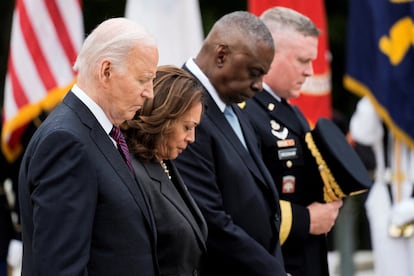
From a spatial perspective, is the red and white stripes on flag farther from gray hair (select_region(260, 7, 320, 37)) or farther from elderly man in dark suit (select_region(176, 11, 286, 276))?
elderly man in dark suit (select_region(176, 11, 286, 276))

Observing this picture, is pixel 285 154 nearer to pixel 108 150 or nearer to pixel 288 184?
pixel 288 184

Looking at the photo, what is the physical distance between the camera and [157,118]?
4.00 metres

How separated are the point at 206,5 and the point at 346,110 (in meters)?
1.89

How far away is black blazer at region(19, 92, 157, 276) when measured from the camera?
3449mm

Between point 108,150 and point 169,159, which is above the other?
point 108,150

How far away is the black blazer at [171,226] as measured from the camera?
153 inches

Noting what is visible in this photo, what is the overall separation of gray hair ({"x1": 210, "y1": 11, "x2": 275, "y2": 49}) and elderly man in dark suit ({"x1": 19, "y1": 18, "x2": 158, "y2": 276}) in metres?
0.96

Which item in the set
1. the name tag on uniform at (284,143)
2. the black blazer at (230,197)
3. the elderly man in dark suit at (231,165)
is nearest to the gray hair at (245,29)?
the elderly man in dark suit at (231,165)

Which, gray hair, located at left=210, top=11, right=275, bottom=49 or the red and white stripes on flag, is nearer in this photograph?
gray hair, located at left=210, top=11, right=275, bottom=49

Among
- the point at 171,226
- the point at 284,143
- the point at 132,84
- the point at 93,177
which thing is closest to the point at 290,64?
the point at 284,143

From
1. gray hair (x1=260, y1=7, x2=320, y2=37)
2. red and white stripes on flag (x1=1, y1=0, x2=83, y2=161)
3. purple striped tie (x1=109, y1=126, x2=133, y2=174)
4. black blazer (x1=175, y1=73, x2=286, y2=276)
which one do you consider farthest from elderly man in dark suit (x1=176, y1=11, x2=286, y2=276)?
red and white stripes on flag (x1=1, y1=0, x2=83, y2=161)

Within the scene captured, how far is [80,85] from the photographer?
12.0ft

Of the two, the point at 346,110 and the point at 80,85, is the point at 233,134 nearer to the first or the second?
the point at 80,85

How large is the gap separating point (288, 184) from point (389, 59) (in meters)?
2.67
